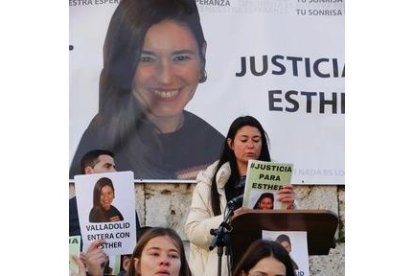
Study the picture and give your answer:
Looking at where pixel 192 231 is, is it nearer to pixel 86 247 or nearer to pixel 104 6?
pixel 86 247

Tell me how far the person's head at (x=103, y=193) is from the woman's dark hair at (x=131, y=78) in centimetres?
11

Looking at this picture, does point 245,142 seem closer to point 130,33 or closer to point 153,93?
point 153,93

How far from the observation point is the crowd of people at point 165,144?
99.1 inches

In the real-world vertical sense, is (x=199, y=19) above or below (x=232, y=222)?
above

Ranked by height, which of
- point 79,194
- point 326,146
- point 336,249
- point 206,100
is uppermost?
point 206,100

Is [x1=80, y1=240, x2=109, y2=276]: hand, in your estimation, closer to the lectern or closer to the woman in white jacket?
the woman in white jacket

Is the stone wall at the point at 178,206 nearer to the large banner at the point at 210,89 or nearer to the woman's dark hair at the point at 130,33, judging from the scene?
the large banner at the point at 210,89

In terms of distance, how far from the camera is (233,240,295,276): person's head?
2502 millimetres

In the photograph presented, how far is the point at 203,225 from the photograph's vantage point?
2518 millimetres

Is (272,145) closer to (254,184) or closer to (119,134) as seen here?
(254,184)

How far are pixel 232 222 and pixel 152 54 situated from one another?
2.21 ft

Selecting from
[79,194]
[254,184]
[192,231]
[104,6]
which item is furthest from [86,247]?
[104,6]

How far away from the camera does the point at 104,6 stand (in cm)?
255

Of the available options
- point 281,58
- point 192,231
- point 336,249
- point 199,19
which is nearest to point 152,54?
point 199,19
